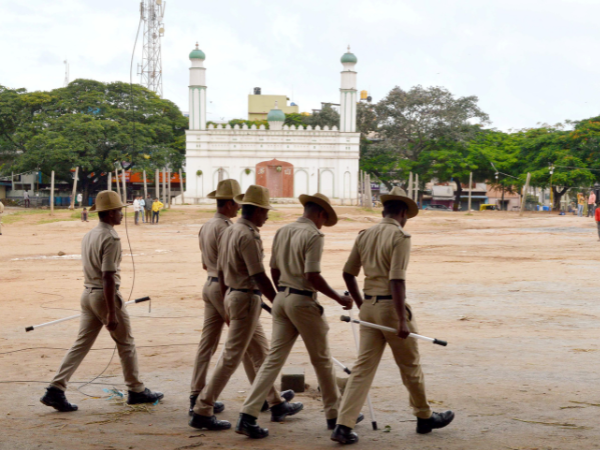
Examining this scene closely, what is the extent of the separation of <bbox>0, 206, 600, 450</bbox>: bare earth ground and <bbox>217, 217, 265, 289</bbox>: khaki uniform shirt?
1138mm

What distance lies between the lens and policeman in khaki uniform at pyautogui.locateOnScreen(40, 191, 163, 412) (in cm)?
556

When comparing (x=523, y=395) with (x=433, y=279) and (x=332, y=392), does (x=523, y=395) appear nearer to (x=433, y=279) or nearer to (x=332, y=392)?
(x=332, y=392)

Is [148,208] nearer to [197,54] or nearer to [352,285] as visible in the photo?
[197,54]

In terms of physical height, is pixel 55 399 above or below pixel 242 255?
below

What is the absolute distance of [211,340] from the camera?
227 inches

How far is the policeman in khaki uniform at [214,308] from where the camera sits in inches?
223

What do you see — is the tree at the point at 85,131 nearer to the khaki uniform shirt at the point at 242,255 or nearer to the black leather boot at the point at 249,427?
the khaki uniform shirt at the point at 242,255

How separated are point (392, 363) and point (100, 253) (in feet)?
10.8

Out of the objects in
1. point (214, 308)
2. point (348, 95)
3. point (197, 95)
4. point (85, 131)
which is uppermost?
point (348, 95)

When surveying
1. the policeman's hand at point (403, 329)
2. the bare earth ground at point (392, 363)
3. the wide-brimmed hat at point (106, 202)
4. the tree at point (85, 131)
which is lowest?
the bare earth ground at point (392, 363)

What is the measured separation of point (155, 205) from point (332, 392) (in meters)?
28.6

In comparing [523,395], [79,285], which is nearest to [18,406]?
[523,395]

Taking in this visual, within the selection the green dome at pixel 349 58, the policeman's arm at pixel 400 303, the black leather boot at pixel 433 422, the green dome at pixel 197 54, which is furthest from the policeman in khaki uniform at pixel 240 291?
the green dome at pixel 349 58

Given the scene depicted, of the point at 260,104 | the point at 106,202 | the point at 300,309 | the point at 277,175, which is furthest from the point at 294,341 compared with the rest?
the point at 260,104
